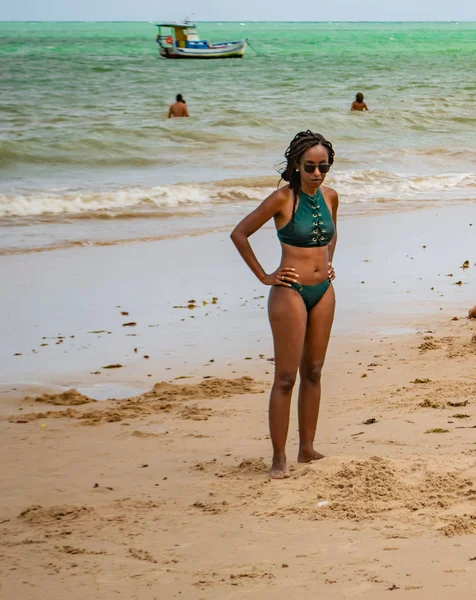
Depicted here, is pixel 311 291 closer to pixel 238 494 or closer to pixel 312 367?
pixel 312 367

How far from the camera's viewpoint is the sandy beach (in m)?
3.45

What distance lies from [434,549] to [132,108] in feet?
91.3

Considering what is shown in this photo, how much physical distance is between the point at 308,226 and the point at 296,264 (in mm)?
187

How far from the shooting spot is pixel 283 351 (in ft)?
14.7

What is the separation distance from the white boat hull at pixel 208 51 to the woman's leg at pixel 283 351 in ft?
199

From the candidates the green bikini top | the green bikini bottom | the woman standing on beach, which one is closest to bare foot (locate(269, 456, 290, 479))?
the woman standing on beach

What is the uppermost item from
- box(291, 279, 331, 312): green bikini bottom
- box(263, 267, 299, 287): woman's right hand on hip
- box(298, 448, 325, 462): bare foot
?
box(263, 267, 299, 287): woman's right hand on hip

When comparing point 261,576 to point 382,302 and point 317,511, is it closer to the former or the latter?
point 317,511

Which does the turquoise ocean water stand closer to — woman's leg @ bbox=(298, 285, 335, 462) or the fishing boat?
woman's leg @ bbox=(298, 285, 335, 462)

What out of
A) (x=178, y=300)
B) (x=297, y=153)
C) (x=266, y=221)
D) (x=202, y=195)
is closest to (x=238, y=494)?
(x=266, y=221)

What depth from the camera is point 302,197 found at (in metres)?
4.46

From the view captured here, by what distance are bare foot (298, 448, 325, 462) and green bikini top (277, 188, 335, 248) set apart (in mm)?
1040

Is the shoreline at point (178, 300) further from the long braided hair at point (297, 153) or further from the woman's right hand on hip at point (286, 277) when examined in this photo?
the long braided hair at point (297, 153)

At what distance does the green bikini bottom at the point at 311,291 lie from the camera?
175 inches
